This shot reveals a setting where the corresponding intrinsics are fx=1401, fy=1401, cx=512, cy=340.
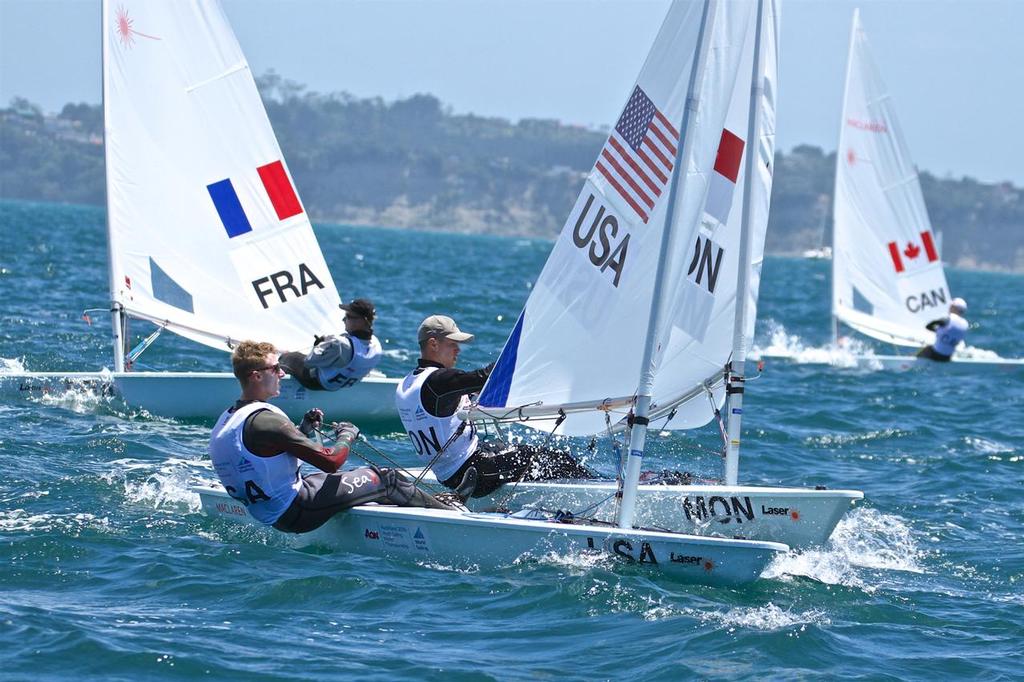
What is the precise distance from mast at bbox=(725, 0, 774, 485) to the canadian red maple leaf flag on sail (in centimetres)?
1289

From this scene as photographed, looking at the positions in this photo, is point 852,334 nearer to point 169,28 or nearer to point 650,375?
point 169,28

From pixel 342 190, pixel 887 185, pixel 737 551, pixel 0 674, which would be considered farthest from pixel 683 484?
pixel 342 190

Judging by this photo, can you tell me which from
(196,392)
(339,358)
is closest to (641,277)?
(339,358)

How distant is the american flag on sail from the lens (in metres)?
7.30

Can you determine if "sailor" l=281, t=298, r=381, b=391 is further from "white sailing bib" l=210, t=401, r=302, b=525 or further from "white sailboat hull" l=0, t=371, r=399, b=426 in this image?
"white sailing bib" l=210, t=401, r=302, b=525

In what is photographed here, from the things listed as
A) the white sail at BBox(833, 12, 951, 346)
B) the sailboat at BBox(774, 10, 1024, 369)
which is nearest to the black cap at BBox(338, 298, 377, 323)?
the sailboat at BBox(774, 10, 1024, 369)

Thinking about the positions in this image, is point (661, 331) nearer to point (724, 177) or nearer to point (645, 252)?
point (645, 252)

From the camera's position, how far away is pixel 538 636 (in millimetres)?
6215

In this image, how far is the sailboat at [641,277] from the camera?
686 cm

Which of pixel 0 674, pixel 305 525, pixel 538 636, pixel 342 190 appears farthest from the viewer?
pixel 342 190

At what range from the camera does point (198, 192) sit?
11508mm

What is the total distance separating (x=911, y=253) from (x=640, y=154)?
13896 millimetres

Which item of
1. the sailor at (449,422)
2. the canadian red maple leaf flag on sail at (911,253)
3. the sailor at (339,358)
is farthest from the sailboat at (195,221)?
the canadian red maple leaf flag on sail at (911,253)

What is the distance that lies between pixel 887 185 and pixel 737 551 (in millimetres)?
14388
